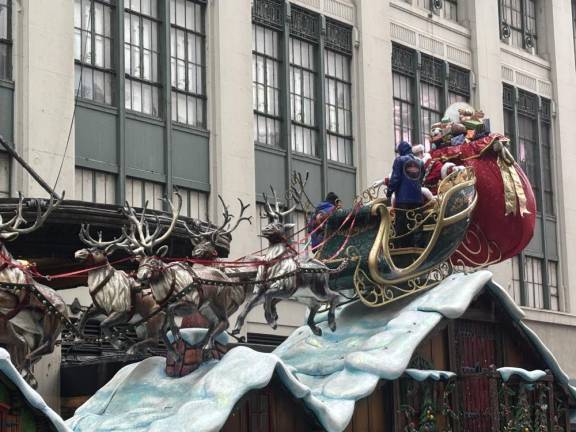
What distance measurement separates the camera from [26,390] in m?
11.9

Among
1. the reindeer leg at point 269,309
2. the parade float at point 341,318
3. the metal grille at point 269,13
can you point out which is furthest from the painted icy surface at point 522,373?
the metal grille at point 269,13

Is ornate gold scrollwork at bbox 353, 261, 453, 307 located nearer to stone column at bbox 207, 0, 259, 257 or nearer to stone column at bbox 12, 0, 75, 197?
stone column at bbox 12, 0, 75, 197

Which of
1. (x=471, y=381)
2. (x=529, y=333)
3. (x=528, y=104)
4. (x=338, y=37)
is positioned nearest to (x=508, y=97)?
(x=528, y=104)

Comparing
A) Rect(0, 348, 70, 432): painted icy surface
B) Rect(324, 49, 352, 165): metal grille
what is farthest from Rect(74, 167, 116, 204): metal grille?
Rect(0, 348, 70, 432): painted icy surface

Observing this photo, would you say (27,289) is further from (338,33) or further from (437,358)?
(338,33)

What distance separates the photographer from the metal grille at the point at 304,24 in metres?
35.1

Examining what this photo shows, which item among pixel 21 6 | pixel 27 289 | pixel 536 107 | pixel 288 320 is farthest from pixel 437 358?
pixel 536 107

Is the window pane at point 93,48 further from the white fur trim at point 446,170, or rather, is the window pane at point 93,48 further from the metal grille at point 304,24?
the white fur trim at point 446,170

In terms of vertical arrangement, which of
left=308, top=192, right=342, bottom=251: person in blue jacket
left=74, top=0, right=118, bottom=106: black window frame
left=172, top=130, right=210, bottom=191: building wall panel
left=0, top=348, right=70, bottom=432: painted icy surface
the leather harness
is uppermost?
left=74, top=0, right=118, bottom=106: black window frame

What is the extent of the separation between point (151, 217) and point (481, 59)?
75.6 feet

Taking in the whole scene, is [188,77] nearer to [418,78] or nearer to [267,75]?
[267,75]

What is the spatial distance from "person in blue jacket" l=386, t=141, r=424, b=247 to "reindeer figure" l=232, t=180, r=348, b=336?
4.67ft

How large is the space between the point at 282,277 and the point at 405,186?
216cm

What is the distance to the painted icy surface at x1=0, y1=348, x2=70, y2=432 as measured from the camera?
1166 centimetres
